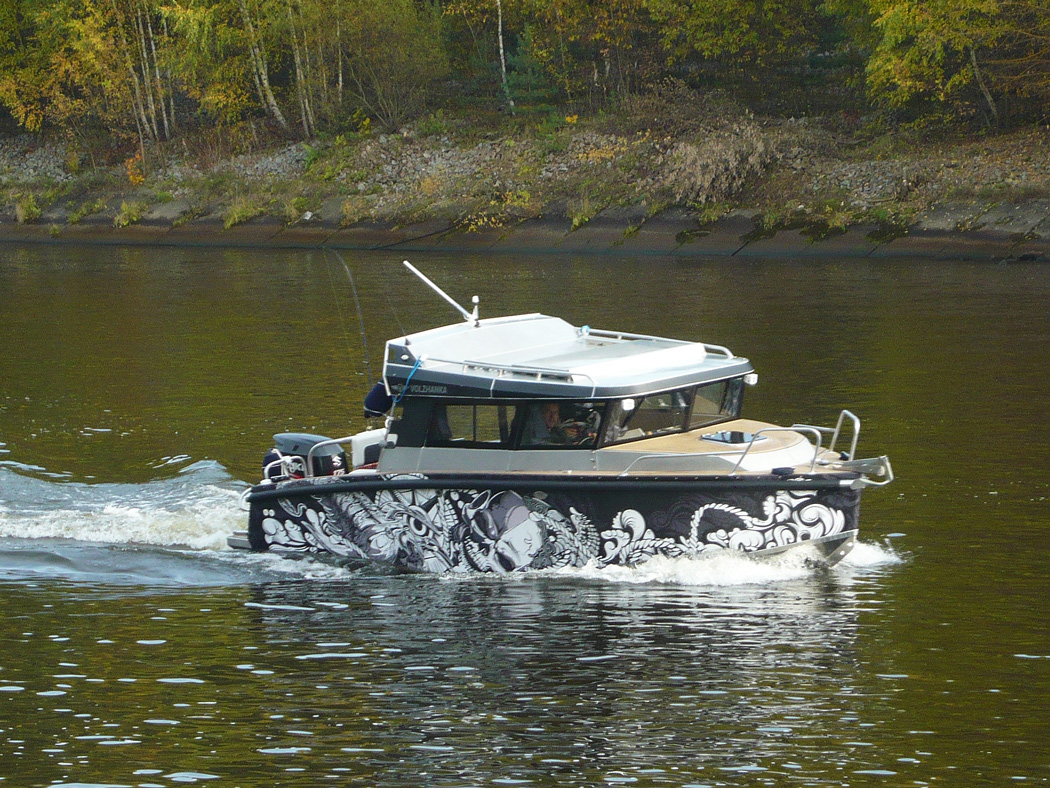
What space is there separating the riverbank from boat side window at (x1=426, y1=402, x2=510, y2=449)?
29039 mm

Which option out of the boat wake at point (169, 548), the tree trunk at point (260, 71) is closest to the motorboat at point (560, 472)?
the boat wake at point (169, 548)

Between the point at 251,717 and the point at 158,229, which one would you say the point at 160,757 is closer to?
the point at 251,717

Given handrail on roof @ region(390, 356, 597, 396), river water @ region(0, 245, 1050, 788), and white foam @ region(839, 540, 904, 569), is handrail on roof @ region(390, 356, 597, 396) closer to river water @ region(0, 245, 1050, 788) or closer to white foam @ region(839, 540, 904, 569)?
river water @ region(0, 245, 1050, 788)

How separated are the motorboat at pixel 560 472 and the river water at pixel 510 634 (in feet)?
1.10

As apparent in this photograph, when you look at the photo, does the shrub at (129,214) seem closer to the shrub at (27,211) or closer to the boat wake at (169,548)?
the shrub at (27,211)

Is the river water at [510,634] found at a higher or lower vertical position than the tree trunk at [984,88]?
lower

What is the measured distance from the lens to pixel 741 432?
1396cm

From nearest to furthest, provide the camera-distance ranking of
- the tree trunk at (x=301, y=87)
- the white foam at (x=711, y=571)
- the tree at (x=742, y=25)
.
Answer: the white foam at (x=711, y=571) < the tree at (x=742, y=25) < the tree trunk at (x=301, y=87)

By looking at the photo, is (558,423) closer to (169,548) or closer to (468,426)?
(468,426)

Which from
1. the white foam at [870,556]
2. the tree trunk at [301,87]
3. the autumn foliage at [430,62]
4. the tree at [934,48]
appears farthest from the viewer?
the tree trunk at [301,87]

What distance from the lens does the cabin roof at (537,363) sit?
1362 centimetres

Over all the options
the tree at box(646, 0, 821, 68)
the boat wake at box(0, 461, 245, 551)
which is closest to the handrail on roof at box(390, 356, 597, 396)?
the boat wake at box(0, 461, 245, 551)

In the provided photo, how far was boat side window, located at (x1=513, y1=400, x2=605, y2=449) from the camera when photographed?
44.6 feet

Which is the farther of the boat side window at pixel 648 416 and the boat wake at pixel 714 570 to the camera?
the boat side window at pixel 648 416
